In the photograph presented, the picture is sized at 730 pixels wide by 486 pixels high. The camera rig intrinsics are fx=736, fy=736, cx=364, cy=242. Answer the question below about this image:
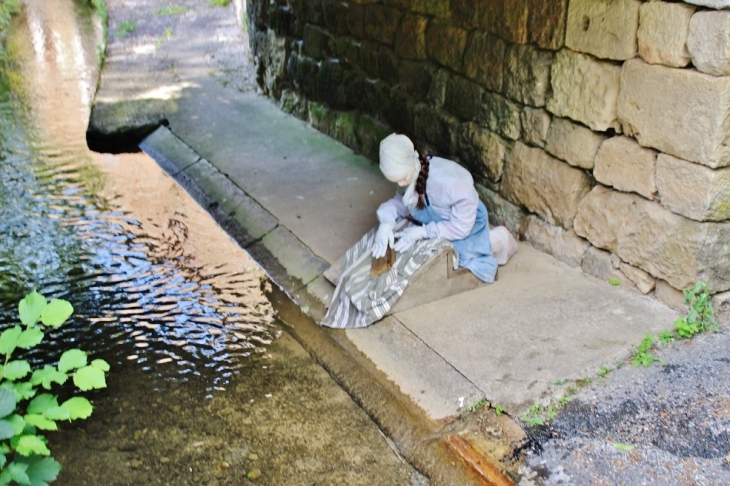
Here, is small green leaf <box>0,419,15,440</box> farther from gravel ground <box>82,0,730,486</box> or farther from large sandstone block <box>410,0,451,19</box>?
large sandstone block <box>410,0,451,19</box>

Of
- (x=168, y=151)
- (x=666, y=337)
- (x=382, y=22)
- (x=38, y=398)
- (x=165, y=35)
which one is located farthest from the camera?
(x=165, y=35)

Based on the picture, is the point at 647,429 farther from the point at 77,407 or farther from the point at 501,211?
the point at 77,407

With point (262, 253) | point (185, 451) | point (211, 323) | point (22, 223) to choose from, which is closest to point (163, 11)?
point (22, 223)

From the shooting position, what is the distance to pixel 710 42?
3391 millimetres

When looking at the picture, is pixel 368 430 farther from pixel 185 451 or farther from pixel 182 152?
pixel 182 152

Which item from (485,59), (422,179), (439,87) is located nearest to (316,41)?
(439,87)

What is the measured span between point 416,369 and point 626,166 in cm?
160

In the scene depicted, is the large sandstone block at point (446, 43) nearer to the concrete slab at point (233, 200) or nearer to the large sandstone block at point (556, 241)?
the large sandstone block at point (556, 241)

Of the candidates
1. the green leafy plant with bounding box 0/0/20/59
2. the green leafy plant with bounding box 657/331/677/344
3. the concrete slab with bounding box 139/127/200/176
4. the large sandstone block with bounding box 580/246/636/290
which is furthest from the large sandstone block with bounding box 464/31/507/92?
the green leafy plant with bounding box 0/0/20/59

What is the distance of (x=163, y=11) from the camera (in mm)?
13055

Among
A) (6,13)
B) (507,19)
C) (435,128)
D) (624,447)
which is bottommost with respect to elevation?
(624,447)

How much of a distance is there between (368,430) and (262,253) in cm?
212

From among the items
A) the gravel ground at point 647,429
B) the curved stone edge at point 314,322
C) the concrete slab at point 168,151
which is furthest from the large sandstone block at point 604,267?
the concrete slab at point 168,151

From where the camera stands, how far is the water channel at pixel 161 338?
11.4 feet
